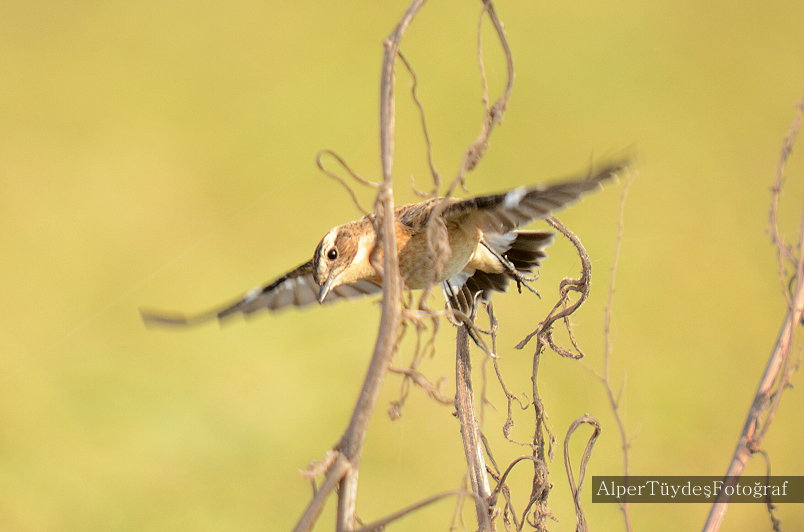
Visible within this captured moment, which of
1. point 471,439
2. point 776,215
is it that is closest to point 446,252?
point 471,439

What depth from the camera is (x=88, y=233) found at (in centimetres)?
455

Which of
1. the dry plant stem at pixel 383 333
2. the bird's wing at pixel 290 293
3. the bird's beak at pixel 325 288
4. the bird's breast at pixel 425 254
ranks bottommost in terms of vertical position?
the bird's wing at pixel 290 293

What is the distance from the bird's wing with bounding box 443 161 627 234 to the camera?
1.25 metres

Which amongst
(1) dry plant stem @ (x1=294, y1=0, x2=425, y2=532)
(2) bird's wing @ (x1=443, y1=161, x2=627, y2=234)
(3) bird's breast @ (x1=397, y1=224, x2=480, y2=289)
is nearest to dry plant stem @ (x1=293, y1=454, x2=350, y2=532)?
(1) dry plant stem @ (x1=294, y1=0, x2=425, y2=532)

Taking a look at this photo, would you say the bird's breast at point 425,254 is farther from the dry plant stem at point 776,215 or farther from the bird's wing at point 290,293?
the dry plant stem at point 776,215

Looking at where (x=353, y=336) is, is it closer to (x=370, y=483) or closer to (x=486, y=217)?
(x=370, y=483)

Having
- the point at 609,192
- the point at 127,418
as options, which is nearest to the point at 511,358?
the point at 609,192

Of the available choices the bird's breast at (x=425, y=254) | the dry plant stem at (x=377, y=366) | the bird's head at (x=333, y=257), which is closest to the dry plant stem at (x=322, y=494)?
the dry plant stem at (x=377, y=366)

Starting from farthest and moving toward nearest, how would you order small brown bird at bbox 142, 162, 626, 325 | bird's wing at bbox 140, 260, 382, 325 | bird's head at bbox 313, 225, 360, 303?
bird's wing at bbox 140, 260, 382, 325
bird's head at bbox 313, 225, 360, 303
small brown bird at bbox 142, 162, 626, 325

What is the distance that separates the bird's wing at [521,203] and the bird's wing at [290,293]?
391 mm

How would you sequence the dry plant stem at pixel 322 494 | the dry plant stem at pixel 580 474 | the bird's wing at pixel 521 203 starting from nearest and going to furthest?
the dry plant stem at pixel 322 494 < the dry plant stem at pixel 580 474 < the bird's wing at pixel 521 203

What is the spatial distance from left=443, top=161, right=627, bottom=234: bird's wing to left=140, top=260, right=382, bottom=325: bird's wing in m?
0.39

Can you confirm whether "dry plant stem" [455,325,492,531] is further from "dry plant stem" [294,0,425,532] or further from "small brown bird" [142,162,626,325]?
"dry plant stem" [294,0,425,532]

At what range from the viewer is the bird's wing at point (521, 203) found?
125 cm
